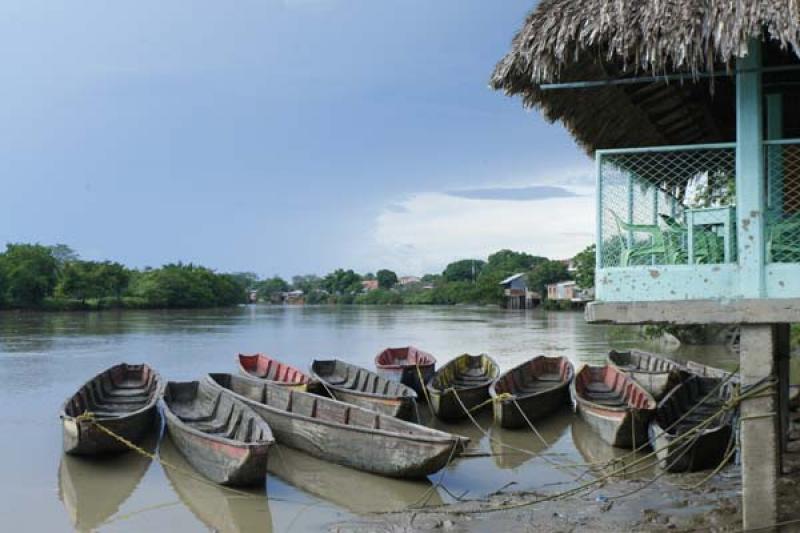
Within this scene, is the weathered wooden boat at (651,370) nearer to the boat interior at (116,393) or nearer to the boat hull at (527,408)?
the boat hull at (527,408)

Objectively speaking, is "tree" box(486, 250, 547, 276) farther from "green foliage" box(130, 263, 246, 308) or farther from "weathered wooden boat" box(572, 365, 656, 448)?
"weathered wooden boat" box(572, 365, 656, 448)

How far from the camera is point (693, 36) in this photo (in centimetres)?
448

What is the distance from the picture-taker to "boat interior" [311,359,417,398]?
1141 cm

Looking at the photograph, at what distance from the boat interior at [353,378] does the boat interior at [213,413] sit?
2574 millimetres

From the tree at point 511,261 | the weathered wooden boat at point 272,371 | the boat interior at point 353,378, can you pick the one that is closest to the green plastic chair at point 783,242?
the boat interior at point 353,378

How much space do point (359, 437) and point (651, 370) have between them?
8.07 meters

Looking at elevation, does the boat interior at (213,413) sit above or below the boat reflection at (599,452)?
above

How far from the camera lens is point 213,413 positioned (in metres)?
9.67

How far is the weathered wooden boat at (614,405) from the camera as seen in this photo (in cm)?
864

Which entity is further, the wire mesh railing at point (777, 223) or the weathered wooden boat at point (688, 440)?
the weathered wooden boat at point (688, 440)

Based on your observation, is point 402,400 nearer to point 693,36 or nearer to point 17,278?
point 693,36

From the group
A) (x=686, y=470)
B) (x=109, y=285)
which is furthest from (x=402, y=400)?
(x=109, y=285)

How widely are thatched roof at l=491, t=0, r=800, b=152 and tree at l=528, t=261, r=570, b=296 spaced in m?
63.1

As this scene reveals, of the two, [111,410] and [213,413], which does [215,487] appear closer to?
[213,413]
